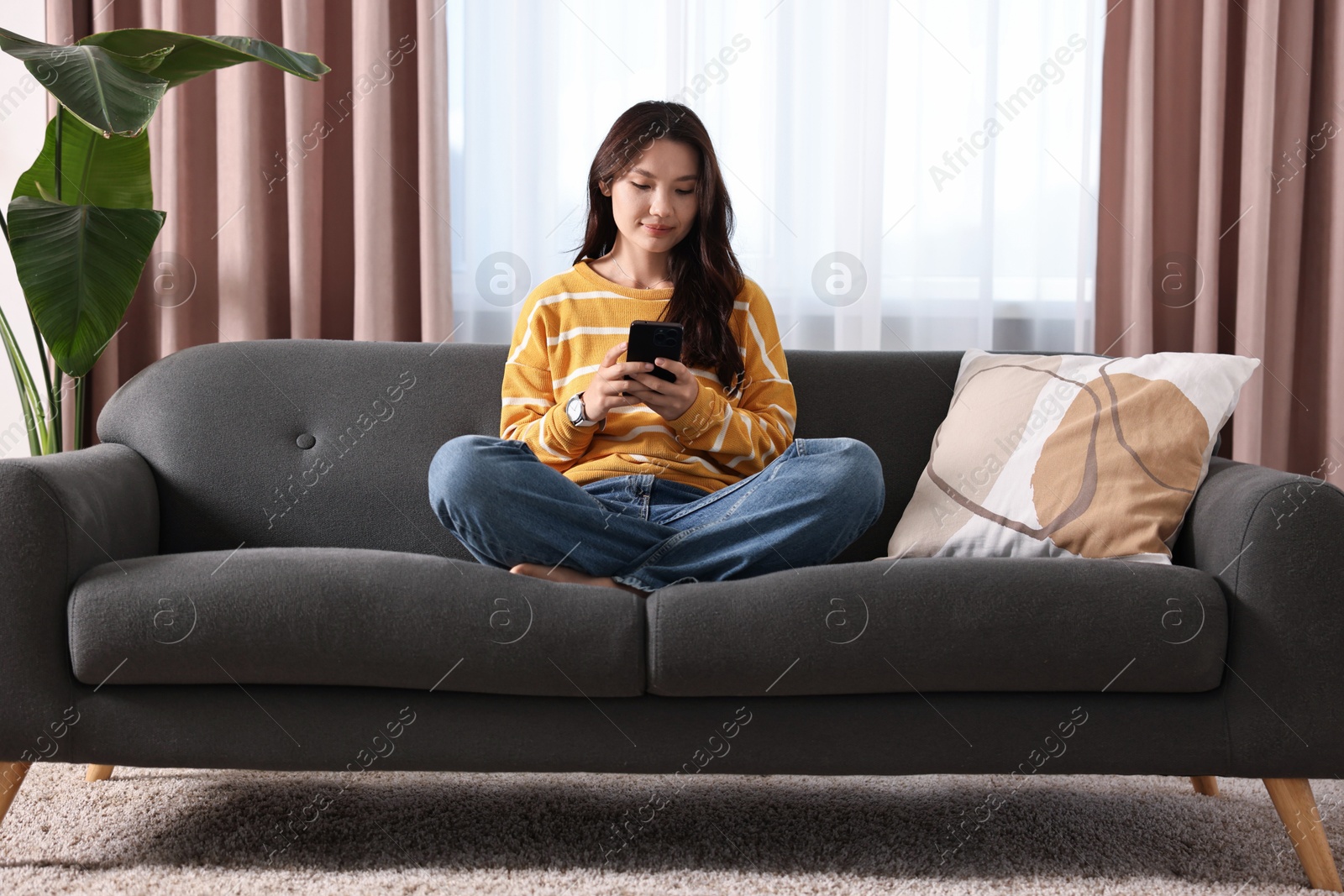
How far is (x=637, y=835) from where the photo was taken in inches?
50.2

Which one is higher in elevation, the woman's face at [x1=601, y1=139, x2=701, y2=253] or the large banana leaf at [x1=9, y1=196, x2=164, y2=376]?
the woman's face at [x1=601, y1=139, x2=701, y2=253]

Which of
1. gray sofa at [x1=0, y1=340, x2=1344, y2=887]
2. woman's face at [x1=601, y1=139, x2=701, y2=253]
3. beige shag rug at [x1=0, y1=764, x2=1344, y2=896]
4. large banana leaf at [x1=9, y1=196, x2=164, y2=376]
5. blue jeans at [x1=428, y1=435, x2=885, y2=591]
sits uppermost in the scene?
woman's face at [x1=601, y1=139, x2=701, y2=253]

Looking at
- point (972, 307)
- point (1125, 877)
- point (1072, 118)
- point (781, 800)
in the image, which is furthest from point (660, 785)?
point (1072, 118)

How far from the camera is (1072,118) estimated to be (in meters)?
2.13

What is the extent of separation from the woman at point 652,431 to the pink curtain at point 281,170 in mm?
580

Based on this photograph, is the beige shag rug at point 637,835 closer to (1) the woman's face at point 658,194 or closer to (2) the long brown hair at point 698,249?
(2) the long brown hair at point 698,249

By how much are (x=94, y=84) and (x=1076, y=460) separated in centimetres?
149

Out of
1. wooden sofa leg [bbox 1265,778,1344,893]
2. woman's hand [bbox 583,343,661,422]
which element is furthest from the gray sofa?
woman's hand [bbox 583,343,661,422]

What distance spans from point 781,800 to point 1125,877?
0.44m

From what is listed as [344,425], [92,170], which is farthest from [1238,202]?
[92,170]

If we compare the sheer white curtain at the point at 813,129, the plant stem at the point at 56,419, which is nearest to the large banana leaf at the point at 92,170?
the plant stem at the point at 56,419

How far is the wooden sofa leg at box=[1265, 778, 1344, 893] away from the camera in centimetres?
114

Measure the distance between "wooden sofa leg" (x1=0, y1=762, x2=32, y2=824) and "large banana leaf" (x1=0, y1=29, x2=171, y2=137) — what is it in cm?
83

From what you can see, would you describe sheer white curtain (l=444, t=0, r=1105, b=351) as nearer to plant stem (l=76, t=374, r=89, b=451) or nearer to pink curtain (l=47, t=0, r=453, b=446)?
pink curtain (l=47, t=0, r=453, b=446)
